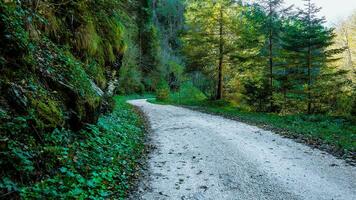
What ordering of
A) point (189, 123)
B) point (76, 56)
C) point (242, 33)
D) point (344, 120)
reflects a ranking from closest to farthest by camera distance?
point (76, 56) < point (189, 123) < point (344, 120) < point (242, 33)

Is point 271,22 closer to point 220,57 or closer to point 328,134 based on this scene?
point 220,57

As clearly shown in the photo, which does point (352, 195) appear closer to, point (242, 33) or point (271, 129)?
point (271, 129)

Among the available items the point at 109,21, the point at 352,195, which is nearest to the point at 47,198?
the point at 352,195

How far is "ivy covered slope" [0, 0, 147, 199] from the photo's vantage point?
387 cm

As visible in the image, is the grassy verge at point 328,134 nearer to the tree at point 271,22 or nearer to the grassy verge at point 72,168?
the tree at point 271,22

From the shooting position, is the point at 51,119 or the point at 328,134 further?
the point at 328,134

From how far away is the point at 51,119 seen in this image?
5.09 m

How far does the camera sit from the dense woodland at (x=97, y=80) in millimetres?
4266

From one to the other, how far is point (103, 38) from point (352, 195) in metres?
9.41

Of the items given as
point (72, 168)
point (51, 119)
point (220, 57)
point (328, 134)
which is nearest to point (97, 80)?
point (51, 119)

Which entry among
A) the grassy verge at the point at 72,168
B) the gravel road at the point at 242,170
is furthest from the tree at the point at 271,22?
the grassy verge at the point at 72,168

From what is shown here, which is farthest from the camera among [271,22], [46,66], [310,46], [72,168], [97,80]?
[271,22]

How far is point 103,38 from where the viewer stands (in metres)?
11.1

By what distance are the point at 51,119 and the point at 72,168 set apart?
1052mm
